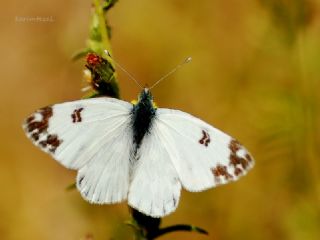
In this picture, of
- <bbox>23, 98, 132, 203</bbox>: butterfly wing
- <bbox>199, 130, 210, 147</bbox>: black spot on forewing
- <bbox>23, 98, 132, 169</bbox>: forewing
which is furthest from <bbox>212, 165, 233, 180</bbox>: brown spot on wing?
<bbox>23, 98, 132, 169</bbox>: forewing

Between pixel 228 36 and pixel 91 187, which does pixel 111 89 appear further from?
pixel 228 36

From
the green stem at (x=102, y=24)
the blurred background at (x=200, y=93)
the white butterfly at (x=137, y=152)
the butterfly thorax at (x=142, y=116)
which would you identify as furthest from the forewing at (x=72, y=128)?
the blurred background at (x=200, y=93)

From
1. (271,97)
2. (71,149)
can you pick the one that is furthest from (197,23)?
(71,149)

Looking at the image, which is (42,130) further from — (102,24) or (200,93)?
(200,93)

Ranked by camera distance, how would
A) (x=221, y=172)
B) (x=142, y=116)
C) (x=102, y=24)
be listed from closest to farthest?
(x=221, y=172) → (x=102, y=24) → (x=142, y=116)

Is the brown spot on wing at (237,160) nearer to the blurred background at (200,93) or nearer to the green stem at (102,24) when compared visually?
the green stem at (102,24)

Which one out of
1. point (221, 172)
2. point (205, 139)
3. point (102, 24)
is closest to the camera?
point (221, 172)

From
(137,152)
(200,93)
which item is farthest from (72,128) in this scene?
(200,93)
